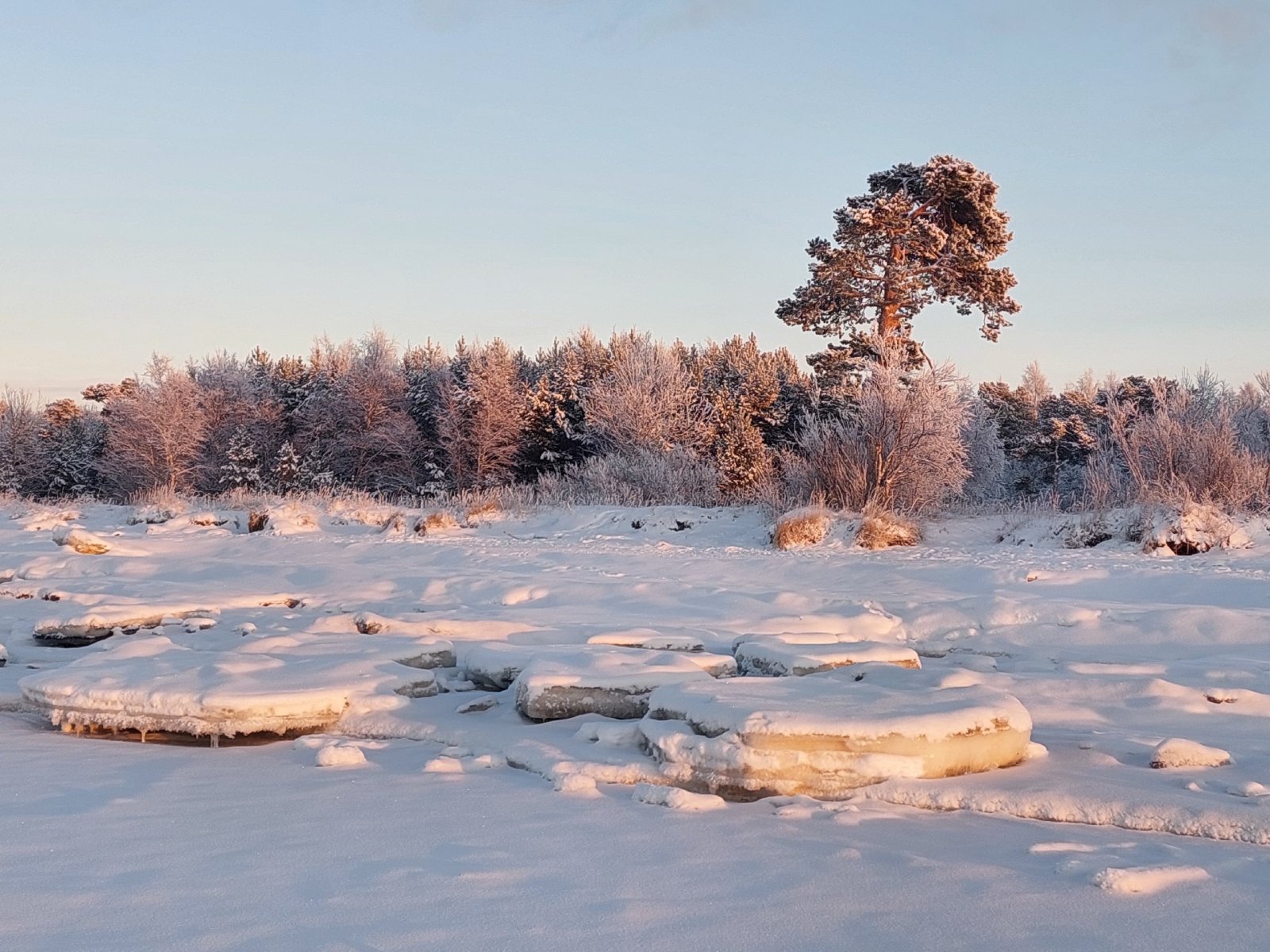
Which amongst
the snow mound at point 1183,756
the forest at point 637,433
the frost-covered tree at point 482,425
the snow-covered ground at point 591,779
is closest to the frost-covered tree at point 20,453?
the forest at point 637,433

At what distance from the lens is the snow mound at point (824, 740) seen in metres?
4.63

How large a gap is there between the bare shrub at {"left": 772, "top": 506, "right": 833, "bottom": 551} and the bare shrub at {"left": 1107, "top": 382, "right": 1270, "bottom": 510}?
14.3 ft

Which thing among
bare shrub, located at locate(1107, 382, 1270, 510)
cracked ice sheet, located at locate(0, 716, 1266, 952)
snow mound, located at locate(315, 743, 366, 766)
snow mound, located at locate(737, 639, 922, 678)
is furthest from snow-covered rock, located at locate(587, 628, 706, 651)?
bare shrub, located at locate(1107, 382, 1270, 510)

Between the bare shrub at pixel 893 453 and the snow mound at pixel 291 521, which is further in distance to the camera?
the snow mound at pixel 291 521

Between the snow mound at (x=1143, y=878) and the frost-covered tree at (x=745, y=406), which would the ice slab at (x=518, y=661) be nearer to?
the snow mound at (x=1143, y=878)

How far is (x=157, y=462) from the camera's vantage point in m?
29.8

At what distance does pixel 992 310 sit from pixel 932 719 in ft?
60.7

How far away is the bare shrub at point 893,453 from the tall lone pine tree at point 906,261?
353 cm

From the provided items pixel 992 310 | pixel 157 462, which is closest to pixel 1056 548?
pixel 992 310

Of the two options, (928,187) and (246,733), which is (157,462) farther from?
(246,733)

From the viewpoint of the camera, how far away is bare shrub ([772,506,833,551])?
15133 mm

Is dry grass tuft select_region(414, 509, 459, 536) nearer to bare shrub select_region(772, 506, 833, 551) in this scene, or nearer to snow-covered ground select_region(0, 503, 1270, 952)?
snow-covered ground select_region(0, 503, 1270, 952)

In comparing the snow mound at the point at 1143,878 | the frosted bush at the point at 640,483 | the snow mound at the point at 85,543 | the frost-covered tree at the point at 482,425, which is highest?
the frost-covered tree at the point at 482,425

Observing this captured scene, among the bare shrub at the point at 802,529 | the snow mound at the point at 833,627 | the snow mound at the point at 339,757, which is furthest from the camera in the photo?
the bare shrub at the point at 802,529
